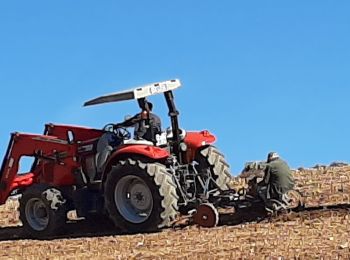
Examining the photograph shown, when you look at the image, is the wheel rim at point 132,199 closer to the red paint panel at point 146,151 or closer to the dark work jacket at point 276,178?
the red paint panel at point 146,151

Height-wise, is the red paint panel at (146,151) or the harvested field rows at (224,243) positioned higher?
the red paint panel at (146,151)

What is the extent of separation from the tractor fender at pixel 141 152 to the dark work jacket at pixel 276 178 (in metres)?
1.81

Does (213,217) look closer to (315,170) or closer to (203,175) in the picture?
(203,175)

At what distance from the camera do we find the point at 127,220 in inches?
648

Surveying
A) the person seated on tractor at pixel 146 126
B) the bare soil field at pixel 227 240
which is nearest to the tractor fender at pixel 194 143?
the person seated on tractor at pixel 146 126

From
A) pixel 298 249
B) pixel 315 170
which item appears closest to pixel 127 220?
pixel 298 249

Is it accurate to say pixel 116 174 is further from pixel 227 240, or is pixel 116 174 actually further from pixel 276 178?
pixel 227 240

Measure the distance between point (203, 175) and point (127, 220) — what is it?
1.72 metres

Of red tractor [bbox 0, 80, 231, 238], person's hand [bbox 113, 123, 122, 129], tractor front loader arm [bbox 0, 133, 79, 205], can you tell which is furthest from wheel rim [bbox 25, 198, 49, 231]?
person's hand [bbox 113, 123, 122, 129]

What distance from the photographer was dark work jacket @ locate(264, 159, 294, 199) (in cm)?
1631

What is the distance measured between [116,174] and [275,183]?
9.12 feet

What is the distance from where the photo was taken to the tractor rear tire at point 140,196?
621 inches

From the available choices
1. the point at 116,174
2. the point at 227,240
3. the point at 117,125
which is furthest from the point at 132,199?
the point at 227,240

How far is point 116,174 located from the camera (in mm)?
16359
